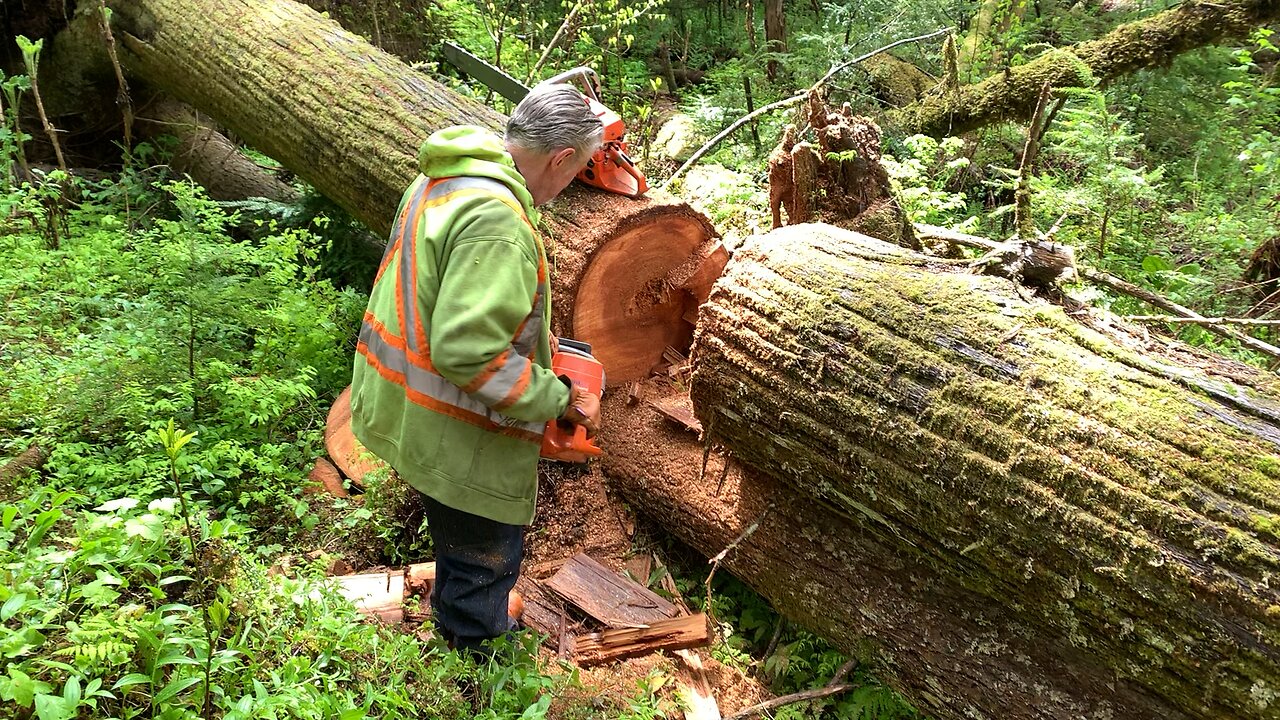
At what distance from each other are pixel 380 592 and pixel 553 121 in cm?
190

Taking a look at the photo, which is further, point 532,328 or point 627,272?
point 627,272

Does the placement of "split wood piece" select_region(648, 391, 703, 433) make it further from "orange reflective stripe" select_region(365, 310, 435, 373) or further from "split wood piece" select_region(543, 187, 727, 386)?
"orange reflective stripe" select_region(365, 310, 435, 373)

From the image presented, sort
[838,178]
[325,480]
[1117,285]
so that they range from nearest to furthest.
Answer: [325,480], [1117,285], [838,178]

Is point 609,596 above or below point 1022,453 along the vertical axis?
below

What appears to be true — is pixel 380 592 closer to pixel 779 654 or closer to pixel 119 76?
pixel 779 654

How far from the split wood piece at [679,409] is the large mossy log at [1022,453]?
57 cm

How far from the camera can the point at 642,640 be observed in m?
3.00

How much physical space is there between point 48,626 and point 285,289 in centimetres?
247

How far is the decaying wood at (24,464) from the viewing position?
2621 mm

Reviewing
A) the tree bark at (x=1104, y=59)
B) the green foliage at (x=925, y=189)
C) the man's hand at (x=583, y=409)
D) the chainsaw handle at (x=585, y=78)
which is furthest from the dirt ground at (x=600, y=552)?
the tree bark at (x=1104, y=59)

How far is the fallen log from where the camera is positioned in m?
3.53

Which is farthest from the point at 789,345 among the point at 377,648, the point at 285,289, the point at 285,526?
the point at 285,289

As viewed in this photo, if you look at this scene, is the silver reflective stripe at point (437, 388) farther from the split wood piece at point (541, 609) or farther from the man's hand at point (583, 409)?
the split wood piece at point (541, 609)

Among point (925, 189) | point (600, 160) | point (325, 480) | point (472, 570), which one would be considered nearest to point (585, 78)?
point (600, 160)
